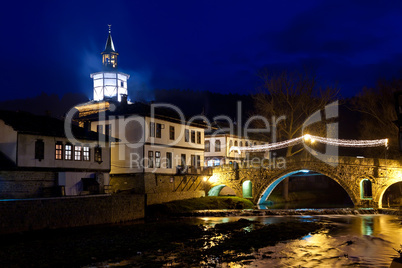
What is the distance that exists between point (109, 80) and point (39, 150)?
34.5m

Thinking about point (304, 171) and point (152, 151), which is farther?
point (304, 171)

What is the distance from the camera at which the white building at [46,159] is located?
2978 cm

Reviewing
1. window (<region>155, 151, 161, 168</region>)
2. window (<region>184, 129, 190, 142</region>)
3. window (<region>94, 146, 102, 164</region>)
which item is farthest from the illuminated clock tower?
window (<region>94, 146, 102, 164</region>)

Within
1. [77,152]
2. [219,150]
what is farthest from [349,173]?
[77,152]

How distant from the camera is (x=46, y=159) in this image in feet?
104

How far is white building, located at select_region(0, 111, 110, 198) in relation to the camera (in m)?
29.8

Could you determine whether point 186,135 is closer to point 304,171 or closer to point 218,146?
point 304,171

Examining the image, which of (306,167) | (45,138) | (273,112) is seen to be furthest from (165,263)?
(273,112)

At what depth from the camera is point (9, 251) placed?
21.1 meters

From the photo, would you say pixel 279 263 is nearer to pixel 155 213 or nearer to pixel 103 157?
pixel 155 213

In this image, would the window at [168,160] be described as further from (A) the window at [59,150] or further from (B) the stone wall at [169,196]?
(A) the window at [59,150]

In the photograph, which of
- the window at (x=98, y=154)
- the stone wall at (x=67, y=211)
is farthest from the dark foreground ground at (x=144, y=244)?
the window at (x=98, y=154)

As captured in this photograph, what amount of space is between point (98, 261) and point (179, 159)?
971 inches

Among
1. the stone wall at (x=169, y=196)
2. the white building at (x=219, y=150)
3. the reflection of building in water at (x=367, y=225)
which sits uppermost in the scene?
the white building at (x=219, y=150)
